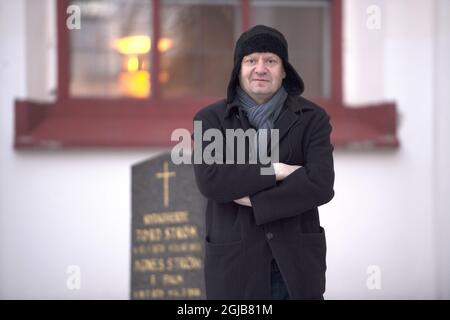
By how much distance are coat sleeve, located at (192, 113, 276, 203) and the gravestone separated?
1.55 m

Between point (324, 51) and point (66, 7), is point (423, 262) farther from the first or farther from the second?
point (66, 7)

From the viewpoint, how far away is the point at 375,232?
6.07 meters

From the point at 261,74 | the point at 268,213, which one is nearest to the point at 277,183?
the point at 268,213

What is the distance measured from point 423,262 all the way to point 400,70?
1.43 meters

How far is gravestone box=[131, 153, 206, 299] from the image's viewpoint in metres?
4.49

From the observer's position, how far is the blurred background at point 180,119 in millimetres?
5863

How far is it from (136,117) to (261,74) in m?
3.32

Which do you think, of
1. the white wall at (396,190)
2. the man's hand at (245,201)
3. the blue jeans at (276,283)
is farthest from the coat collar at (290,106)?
the white wall at (396,190)

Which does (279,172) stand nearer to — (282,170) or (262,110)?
(282,170)

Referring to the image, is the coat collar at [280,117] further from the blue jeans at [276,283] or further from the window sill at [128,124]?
the window sill at [128,124]

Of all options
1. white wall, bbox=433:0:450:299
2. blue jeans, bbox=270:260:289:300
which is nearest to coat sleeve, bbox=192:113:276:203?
blue jeans, bbox=270:260:289:300

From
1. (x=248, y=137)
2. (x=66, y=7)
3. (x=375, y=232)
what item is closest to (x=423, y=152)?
(x=375, y=232)

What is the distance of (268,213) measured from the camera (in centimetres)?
283

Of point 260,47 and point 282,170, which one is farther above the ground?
point 260,47
